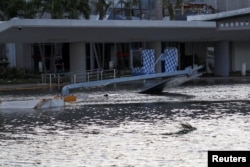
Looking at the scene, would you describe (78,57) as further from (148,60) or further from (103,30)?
(103,30)

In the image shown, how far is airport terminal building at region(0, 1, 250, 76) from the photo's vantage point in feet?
113

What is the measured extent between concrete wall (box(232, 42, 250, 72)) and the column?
5334mm

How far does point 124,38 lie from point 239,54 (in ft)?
54.2

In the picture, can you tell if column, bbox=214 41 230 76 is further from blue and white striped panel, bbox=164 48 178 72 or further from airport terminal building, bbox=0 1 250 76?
blue and white striped panel, bbox=164 48 178 72

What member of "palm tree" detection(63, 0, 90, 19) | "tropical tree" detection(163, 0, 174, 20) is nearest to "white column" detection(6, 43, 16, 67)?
"palm tree" detection(63, 0, 90, 19)

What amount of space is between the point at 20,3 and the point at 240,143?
119 feet

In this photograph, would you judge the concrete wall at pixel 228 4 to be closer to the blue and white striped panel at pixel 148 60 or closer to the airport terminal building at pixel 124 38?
the airport terminal building at pixel 124 38

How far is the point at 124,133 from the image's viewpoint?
46.8 ft

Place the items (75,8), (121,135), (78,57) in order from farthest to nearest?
(75,8) → (78,57) → (121,135)

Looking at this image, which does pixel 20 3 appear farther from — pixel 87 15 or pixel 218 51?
pixel 218 51

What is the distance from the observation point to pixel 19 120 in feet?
58.4

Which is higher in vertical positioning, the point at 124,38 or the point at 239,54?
the point at 124,38

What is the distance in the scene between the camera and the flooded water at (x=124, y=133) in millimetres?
10977

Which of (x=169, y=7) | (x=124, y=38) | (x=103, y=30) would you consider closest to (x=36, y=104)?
(x=103, y=30)
